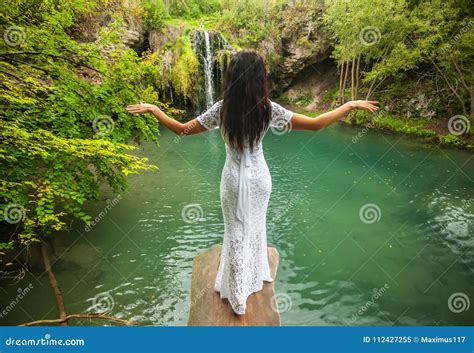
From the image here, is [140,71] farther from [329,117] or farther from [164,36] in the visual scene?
[164,36]

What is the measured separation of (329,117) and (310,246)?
18.3 feet

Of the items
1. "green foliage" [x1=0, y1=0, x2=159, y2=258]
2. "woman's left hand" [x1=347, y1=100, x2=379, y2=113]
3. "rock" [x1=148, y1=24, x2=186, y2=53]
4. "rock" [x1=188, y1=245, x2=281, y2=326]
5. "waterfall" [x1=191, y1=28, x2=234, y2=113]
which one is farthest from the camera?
"waterfall" [x1=191, y1=28, x2=234, y2=113]

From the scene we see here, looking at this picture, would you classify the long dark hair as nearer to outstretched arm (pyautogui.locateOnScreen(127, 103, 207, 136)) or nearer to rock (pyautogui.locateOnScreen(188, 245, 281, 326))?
outstretched arm (pyautogui.locateOnScreen(127, 103, 207, 136))

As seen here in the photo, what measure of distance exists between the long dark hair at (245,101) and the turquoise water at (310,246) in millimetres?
3989

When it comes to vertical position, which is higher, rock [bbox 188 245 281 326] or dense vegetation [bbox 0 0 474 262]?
dense vegetation [bbox 0 0 474 262]

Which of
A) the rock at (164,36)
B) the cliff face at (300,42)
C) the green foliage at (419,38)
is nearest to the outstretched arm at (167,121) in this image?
the green foliage at (419,38)

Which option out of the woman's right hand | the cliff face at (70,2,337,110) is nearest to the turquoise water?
the woman's right hand

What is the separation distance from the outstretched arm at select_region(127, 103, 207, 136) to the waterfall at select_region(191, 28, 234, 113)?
57.7 ft

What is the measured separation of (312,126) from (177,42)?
18.6 meters

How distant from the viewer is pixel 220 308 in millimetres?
3252

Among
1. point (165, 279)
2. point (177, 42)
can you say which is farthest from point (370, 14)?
point (165, 279)

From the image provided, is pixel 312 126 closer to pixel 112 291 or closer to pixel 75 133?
pixel 75 133

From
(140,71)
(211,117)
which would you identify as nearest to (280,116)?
(211,117)

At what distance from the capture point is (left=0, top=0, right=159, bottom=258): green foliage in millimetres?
4645
